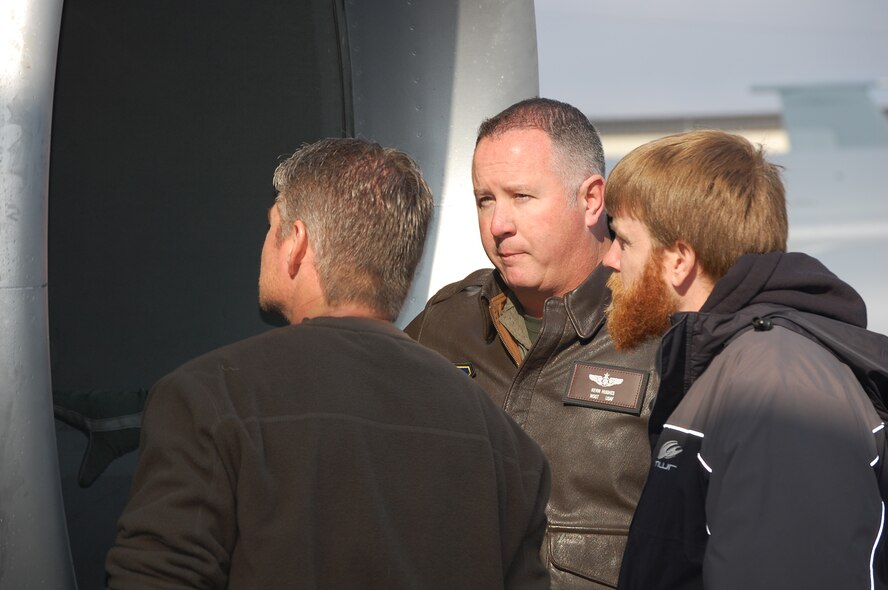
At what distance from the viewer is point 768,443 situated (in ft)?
4.32

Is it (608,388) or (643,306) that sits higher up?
(643,306)

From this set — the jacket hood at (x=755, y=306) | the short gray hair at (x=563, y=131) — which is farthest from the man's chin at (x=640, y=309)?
the short gray hair at (x=563, y=131)

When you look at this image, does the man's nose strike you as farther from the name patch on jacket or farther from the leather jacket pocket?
the leather jacket pocket

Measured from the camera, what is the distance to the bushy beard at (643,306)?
1689 mm

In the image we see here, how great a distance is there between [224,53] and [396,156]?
47.7 inches

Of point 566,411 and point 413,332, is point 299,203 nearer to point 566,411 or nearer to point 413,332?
point 566,411

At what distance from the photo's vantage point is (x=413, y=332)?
2.44 meters

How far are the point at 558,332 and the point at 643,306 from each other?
1.19 ft

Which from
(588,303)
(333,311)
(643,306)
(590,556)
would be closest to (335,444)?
(333,311)

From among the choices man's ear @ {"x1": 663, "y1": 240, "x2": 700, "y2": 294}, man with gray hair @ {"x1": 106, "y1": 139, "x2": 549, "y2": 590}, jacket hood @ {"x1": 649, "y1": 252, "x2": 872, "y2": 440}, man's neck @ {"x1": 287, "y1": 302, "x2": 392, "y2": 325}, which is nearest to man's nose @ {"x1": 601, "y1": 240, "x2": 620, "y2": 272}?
man's ear @ {"x1": 663, "y1": 240, "x2": 700, "y2": 294}

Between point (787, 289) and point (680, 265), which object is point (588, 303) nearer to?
point (680, 265)

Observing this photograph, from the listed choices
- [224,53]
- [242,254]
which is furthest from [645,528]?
[224,53]

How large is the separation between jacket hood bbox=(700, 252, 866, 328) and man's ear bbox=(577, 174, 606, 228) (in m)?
0.73

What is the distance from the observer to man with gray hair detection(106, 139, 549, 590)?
1244mm
